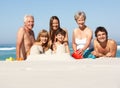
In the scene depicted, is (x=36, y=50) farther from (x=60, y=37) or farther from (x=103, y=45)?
(x=103, y=45)

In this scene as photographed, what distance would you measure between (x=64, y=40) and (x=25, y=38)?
828 millimetres

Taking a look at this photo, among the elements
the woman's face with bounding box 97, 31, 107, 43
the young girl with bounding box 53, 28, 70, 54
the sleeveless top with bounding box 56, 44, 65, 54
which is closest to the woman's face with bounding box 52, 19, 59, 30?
the young girl with bounding box 53, 28, 70, 54

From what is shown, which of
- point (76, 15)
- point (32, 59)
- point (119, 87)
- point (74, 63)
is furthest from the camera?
point (76, 15)

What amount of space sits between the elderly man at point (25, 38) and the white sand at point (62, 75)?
2.17 m

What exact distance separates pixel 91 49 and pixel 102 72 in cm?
253

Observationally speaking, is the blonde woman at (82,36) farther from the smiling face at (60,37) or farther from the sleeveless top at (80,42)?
the smiling face at (60,37)

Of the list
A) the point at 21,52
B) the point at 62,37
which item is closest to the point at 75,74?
the point at 62,37

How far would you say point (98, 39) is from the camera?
606 centimetres

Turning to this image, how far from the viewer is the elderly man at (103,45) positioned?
596cm

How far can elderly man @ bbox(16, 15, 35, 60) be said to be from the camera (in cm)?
623

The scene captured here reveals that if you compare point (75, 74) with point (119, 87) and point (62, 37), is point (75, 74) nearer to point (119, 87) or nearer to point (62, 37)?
point (119, 87)

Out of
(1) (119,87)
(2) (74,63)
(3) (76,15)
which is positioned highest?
(3) (76,15)

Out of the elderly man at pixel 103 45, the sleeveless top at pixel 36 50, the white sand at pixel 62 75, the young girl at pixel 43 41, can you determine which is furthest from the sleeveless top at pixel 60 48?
the white sand at pixel 62 75

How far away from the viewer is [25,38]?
20.7 feet
